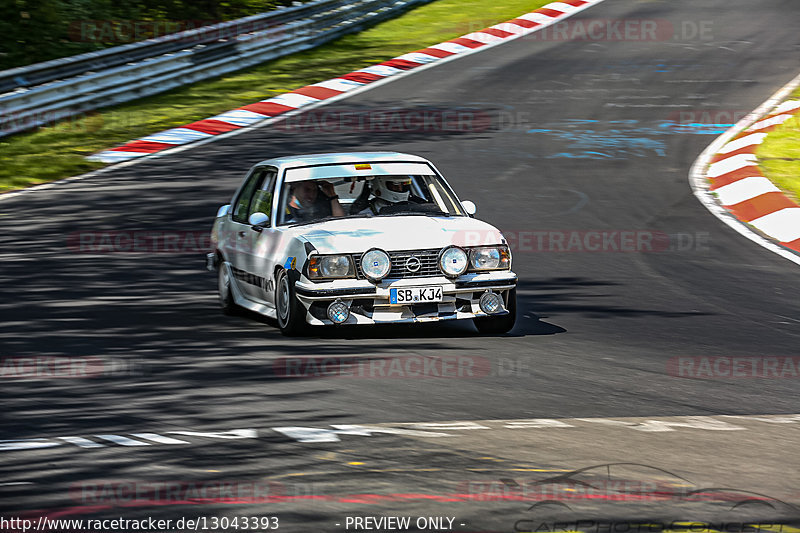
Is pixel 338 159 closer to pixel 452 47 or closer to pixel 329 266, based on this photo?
pixel 329 266

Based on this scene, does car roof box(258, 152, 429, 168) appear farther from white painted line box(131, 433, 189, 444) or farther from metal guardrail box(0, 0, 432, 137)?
metal guardrail box(0, 0, 432, 137)

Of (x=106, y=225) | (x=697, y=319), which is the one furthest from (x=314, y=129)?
(x=697, y=319)

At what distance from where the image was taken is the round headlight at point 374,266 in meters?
8.78

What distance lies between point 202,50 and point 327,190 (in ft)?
46.9

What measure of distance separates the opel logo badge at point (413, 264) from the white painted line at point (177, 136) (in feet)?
33.7

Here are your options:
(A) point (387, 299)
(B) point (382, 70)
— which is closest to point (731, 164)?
(A) point (387, 299)

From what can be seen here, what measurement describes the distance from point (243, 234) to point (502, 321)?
239 centimetres

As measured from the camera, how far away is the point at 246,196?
10633 millimetres

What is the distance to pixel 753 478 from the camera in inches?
216

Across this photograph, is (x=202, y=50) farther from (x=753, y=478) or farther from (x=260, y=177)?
(x=753, y=478)

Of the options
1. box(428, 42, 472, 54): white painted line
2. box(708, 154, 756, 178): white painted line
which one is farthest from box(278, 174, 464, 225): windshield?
box(428, 42, 472, 54): white painted line

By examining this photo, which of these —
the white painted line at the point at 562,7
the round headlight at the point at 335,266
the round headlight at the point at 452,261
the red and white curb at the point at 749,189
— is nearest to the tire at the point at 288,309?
the round headlight at the point at 335,266

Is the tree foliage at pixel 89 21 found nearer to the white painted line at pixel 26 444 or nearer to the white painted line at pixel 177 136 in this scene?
the white painted line at pixel 177 136

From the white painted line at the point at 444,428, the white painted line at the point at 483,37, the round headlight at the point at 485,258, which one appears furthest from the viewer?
the white painted line at the point at 483,37
